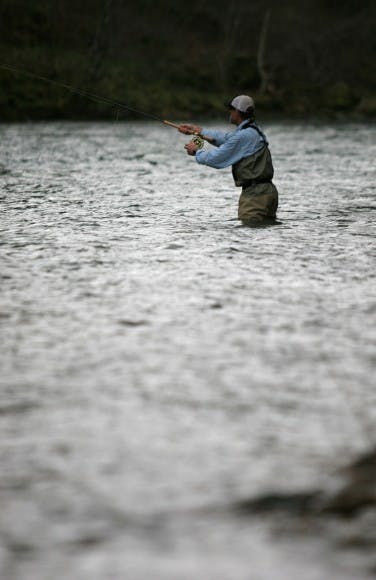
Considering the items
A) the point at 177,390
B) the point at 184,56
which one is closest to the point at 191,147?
the point at 177,390

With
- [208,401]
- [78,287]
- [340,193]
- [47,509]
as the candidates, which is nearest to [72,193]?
[340,193]

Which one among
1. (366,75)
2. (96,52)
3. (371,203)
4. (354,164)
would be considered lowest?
(371,203)

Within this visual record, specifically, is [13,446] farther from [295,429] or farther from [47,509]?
[295,429]

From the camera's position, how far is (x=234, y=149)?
31.1ft

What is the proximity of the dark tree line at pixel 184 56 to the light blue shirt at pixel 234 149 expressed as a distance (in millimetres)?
21766

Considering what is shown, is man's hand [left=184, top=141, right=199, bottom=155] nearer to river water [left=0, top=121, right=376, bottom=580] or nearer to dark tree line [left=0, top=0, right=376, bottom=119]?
river water [left=0, top=121, right=376, bottom=580]

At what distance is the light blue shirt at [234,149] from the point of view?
30.8ft

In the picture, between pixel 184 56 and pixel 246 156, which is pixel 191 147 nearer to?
pixel 246 156

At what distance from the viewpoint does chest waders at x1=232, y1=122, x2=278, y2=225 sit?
9.66 m

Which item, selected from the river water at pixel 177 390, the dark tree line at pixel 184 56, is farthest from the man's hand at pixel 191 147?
the dark tree line at pixel 184 56

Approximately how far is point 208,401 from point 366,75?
48.6 m

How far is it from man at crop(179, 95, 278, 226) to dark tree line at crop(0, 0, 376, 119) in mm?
21534

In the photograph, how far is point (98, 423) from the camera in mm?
4004

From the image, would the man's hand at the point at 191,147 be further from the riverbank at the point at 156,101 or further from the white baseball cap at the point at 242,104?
the riverbank at the point at 156,101
